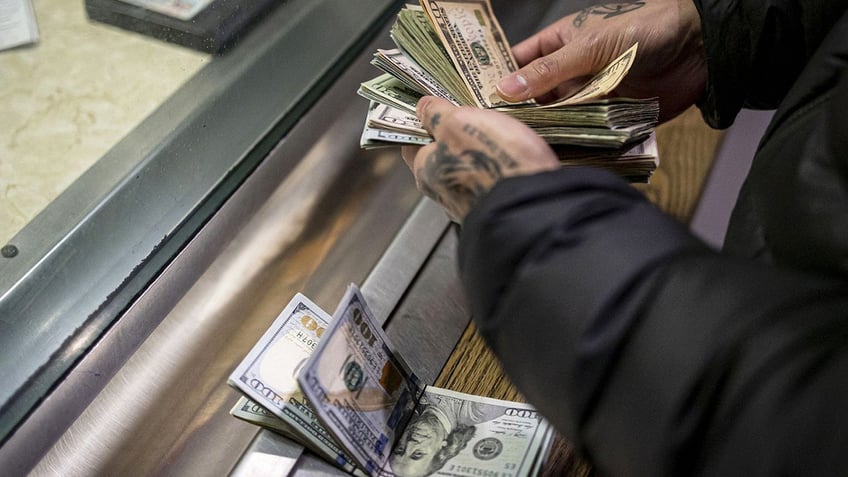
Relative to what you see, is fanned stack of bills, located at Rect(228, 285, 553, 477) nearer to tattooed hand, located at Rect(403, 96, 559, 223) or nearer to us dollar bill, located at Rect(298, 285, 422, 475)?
us dollar bill, located at Rect(298, 285, 422, 475)

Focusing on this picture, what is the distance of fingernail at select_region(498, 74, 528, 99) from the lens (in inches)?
37.7

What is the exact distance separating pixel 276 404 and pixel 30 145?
2.00ft

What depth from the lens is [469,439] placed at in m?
0.82

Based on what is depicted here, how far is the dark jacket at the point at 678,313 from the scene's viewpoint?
1.60 feet

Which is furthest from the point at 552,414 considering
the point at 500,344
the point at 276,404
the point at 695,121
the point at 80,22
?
the point at 80,22

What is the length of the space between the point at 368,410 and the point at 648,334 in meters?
0.36

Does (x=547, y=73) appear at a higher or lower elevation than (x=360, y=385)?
higher

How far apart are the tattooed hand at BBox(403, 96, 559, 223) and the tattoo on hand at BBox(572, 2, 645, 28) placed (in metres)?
0.41

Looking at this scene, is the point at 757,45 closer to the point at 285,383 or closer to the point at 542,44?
the point at 542,44

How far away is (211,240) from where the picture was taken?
3.23 feet

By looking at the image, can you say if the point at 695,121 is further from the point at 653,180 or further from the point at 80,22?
the point at 80,22

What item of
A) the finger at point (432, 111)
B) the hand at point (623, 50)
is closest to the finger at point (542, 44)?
the hand at point (623, 50)

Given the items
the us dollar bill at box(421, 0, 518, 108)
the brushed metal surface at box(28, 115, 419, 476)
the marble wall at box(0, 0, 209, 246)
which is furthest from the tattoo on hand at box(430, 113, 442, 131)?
the marble wall at box(0, 0, 209, 246)

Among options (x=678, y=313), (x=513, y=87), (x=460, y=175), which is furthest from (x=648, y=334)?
(x=513, y=87)
